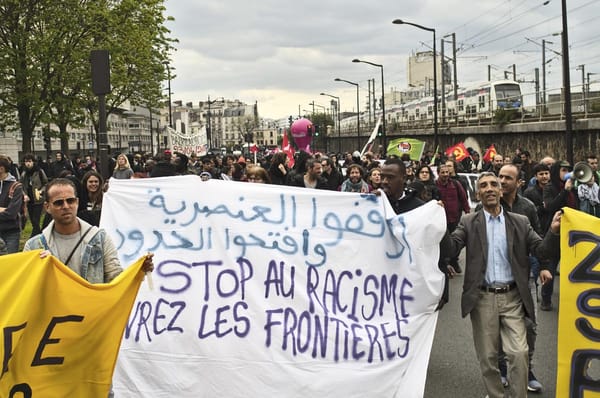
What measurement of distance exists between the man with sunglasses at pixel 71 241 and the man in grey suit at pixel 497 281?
218cm

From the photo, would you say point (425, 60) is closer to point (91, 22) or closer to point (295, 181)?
point (91, 22)

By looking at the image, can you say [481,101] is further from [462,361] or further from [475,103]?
[462,361]

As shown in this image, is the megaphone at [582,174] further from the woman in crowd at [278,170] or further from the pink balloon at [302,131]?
the pink balloon at [302,131]

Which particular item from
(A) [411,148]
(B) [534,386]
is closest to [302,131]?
(A) [411,148]

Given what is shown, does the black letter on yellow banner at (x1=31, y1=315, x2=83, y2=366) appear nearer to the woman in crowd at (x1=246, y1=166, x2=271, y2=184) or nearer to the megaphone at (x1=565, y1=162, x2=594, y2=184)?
the megaphone at (x1=565, y1=162, x2=594, y2=184)

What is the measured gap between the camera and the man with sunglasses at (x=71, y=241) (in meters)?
3.76

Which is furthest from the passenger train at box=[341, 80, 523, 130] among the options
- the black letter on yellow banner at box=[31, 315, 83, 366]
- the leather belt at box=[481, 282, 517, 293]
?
the black letter on yellow banner at box=[31, 315, 83, 366]

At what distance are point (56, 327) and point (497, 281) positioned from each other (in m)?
2.80

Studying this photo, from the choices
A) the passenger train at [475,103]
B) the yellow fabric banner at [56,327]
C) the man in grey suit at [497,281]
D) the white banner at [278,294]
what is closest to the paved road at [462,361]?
the man in grey suit at [497,281]

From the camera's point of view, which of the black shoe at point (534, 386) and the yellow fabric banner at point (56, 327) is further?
the black shoe at point (534, 386)

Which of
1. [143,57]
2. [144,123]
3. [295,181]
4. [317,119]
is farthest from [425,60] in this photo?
[295,181]

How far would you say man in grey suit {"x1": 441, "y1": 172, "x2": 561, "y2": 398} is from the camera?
4355mm

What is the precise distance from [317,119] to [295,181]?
9982 centimetres

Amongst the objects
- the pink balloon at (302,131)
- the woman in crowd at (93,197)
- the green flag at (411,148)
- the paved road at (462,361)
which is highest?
the pink balloon at (302,131)
